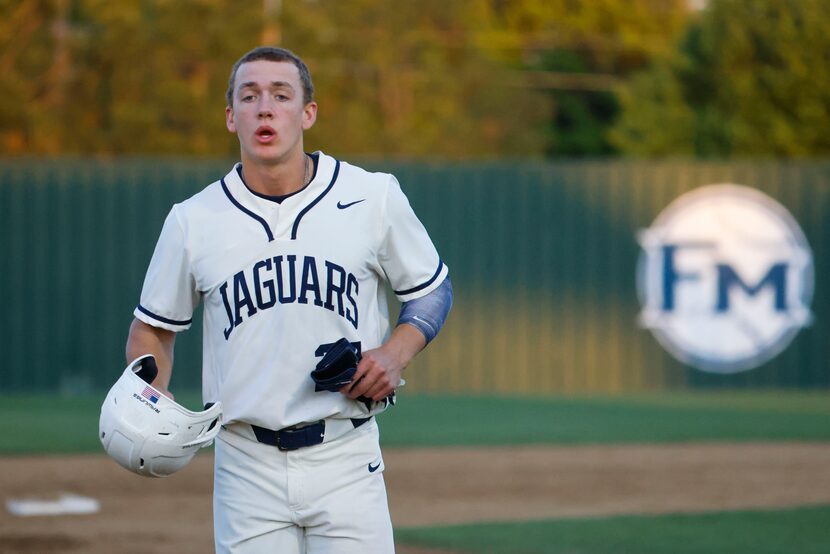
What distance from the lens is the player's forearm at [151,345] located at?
4.07 metres

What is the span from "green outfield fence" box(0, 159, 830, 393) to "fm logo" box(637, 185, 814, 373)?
0.15m

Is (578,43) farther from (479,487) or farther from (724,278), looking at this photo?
(479,487)

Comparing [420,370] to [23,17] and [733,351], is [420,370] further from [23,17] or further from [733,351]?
[23,17]

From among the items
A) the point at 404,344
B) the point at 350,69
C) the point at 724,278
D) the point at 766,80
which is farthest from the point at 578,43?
the point at 404,344

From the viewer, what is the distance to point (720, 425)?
43.1 feet

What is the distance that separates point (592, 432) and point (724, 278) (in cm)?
352

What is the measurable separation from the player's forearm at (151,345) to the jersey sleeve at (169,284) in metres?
0.04

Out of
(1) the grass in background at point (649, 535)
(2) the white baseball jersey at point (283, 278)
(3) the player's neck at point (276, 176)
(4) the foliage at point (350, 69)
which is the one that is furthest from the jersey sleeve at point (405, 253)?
(4) the foliage at point (350, 69)

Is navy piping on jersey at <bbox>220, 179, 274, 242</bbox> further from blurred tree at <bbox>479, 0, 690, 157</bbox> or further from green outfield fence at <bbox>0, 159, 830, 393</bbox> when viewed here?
blurred tree at <bbox>479, 0, 690, 157</bbox>

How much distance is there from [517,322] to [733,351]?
94.3 inches

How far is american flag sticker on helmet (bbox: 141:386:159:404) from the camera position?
3.87 meters

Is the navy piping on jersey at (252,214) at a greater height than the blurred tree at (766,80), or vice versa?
the blurred tree at (766,80)

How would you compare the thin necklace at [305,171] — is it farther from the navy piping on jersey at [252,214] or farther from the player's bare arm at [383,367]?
the player's bare arm at [383,367]

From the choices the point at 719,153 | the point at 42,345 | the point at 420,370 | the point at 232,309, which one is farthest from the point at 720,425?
the point at 719,153
